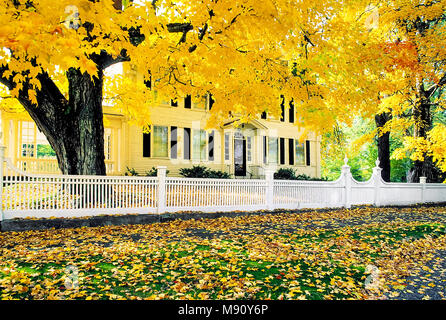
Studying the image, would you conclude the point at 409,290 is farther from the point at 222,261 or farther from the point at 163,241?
the point at 163,241

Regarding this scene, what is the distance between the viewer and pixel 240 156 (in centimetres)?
2119

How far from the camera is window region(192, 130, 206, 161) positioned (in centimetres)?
1897

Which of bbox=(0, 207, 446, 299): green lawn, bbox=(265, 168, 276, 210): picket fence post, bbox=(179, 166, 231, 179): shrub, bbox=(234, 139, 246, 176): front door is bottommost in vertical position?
bbox=(0, 207, 446, 299): green lawn

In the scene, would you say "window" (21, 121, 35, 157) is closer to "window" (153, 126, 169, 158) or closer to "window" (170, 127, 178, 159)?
"window" (153, 126, 169, 158)

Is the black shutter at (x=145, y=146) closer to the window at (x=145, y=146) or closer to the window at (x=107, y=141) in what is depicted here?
the window at (x=145, y=146)

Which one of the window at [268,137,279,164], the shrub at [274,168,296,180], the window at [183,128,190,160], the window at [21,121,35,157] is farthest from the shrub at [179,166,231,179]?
the window at [21,121,35,157]

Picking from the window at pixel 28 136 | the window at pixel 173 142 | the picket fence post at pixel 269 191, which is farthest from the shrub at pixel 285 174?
the window at pixel 28 136

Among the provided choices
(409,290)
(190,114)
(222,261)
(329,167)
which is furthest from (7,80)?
(329,167)

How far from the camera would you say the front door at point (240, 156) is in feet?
68.4

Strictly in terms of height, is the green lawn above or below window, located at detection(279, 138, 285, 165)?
below

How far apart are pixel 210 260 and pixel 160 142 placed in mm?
13828

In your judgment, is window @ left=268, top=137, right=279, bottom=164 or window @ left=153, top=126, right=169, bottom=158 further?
window @ left=268, top=137, right=279, bottom=164

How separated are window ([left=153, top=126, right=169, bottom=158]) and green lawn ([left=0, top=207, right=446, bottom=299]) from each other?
402 inches
